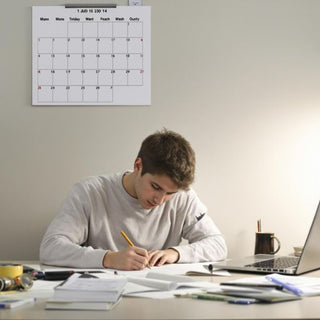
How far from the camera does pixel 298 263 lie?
1707 mm

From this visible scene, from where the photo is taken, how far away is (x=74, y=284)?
135 centimetres

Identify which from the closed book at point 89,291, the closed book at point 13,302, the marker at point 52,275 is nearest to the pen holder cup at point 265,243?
the marker at point 52,275

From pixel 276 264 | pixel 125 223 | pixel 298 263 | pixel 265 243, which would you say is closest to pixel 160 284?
pixel 298 263

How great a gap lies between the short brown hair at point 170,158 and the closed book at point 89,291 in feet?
2.39

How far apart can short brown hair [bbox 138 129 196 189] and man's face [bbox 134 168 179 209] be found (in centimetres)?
2

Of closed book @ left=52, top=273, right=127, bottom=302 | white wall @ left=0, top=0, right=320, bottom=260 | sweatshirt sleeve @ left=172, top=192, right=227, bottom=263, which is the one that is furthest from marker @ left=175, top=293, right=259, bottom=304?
white wall @ left=0, top=0, right=320, bottom=260

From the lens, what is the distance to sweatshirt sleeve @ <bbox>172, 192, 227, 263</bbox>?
84.5 inches

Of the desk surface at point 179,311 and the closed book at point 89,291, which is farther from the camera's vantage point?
the closed book at point 89,291

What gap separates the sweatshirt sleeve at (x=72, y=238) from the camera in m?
1.96

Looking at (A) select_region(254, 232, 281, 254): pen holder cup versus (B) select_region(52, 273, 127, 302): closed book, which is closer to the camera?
(B) select_region(52, 273, 127, 302): closed book

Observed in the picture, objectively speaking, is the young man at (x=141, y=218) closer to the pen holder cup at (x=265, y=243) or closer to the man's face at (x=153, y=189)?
the man's face at (x=153, y=189)

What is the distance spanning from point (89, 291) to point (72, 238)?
Answer: 91 cm

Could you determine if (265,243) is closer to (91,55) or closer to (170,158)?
(170,158)

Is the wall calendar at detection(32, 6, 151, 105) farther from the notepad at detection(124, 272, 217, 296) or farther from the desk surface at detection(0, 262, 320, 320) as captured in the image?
the desk surface at detection(0, 262, 320, 320)
